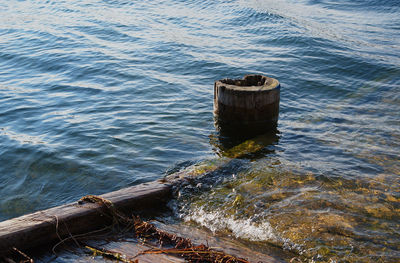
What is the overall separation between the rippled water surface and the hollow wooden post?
0.38 m

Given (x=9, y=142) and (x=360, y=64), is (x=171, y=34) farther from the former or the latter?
(x=9, y=142)

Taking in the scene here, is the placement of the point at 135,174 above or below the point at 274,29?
below

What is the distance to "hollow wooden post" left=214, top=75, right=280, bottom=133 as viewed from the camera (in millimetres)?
7627

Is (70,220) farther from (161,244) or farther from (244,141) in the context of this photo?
(244,141)

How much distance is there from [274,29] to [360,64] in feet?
20.0

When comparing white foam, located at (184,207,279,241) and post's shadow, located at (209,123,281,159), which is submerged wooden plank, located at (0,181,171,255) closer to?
white foam, located at (184,207,279,241)

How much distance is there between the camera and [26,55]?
52.7 ft

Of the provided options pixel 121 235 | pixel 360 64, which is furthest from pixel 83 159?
pixel 360 64

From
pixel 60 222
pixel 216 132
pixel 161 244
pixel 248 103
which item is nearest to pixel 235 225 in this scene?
pixel 161 244

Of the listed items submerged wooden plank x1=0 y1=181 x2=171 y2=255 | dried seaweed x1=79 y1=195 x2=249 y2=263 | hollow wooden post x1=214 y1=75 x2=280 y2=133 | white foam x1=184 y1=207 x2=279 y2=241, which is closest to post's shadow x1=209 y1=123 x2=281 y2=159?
hollow wooden post x1=214 y1=75 x2=280 y2=133

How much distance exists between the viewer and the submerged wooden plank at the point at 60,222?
4176 mm

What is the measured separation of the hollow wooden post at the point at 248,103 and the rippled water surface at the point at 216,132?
14.8 inches

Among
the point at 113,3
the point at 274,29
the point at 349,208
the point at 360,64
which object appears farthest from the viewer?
the point at 113,3

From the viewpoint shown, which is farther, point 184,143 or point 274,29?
point 274,29
